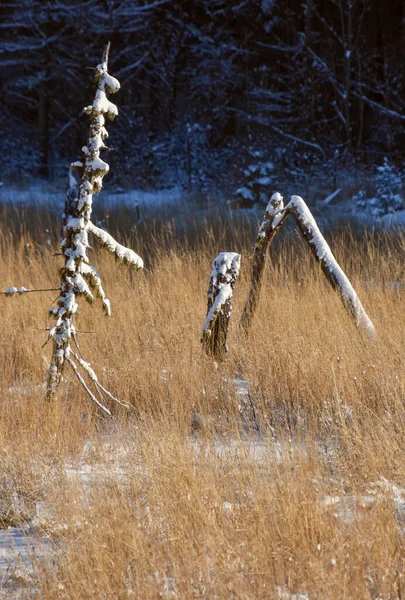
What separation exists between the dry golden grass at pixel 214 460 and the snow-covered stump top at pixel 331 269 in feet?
0.49

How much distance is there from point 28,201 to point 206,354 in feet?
39.7

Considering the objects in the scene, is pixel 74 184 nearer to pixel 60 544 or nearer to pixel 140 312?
pixel 140 312

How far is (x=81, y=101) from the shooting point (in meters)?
21.0

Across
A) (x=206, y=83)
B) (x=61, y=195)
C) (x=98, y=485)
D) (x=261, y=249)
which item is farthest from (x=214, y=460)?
(x=206, y=83)

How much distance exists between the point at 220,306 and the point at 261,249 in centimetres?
71

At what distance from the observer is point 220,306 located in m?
4.77

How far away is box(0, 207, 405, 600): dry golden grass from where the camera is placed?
7.50ft

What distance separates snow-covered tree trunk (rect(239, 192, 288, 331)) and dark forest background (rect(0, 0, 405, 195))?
11882 mm

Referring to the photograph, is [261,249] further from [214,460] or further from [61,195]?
[61,195]

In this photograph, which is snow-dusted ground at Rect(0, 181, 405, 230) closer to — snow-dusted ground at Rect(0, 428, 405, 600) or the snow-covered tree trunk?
the snow-covered tree trunk

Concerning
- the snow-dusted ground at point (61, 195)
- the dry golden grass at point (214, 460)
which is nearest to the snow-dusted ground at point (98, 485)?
the dry golden grass at point (214, 460)

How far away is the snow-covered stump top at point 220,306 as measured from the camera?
4.76m

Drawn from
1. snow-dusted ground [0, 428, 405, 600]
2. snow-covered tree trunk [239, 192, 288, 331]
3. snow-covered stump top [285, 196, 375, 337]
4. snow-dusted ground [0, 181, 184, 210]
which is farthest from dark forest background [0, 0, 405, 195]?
snow-dusted ground [0, 428, 405, 600]

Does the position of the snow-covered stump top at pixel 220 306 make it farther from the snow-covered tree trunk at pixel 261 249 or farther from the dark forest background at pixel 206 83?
the dark forest background at pixel 206 83
